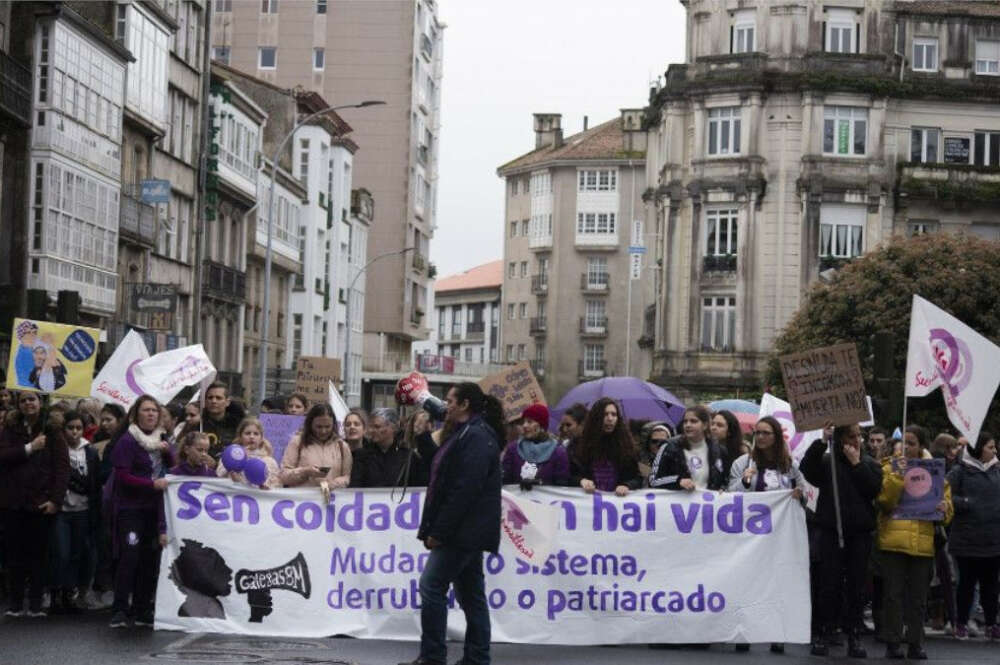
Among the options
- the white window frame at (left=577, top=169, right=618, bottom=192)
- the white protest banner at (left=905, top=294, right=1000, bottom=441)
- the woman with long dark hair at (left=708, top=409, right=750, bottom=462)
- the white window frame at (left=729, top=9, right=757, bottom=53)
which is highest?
the white window frame at (left=729, top=9, right=757, bottom=53)

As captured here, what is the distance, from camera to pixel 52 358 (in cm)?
2153

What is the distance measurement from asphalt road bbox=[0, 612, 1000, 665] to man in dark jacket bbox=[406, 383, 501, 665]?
0.83 metres

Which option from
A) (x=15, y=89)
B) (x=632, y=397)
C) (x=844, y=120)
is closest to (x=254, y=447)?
(x=632, y=397)

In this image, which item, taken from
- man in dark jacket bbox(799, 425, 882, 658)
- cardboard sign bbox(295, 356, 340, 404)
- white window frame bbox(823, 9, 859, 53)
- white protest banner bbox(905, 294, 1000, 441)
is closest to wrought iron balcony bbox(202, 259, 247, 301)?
white window frame bbox(823, 9, 859, 53)

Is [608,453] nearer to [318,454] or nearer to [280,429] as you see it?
[318,454]

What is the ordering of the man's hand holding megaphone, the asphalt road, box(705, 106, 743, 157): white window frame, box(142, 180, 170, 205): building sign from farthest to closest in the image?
box(705, 106, 743, 157): white window frame
box(142, 180, 170, 205): building sign
the man's hand holding megaphone
the asphalt road

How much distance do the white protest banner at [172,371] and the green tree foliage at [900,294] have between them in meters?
37.5

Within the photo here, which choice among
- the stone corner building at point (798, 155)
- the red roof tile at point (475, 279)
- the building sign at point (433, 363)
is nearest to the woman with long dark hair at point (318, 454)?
the stone corner building at point (798, 155)

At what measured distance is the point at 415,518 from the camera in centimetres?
1569

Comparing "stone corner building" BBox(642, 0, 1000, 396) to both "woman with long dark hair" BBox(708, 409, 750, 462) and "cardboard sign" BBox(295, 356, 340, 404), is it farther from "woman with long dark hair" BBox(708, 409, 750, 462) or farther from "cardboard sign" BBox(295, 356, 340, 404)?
"woman with long dark hair" BBox(708, 409, 750, 462)

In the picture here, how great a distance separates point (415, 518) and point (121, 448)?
2.30m

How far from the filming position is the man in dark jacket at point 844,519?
51.1 feet

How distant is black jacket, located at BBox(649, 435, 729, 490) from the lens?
16.2 metres

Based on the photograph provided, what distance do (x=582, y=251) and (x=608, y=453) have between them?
343ft
